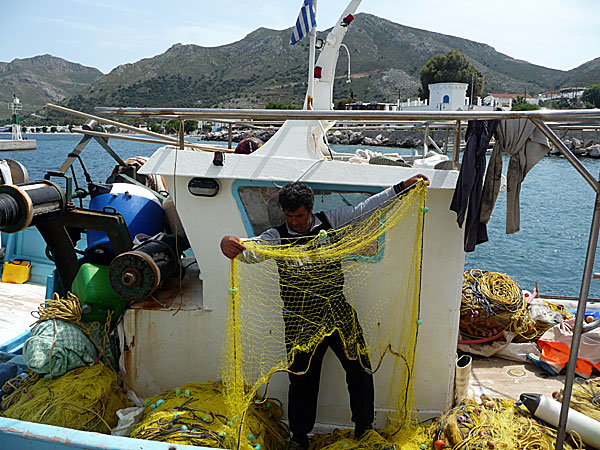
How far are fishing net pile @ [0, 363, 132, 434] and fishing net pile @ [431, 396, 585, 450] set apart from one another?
2365 millimetres

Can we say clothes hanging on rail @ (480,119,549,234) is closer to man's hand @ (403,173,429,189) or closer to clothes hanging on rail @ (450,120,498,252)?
clothes hanging on rail @ (450,120,498,252)

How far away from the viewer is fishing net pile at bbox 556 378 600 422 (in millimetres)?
3129

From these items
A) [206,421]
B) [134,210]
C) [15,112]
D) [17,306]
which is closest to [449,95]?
[15,112]

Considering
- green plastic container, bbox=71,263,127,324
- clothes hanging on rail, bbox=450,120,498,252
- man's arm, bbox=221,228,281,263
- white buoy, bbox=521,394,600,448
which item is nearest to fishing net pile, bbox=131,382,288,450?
green plastic container, bbox=71,263,127,324

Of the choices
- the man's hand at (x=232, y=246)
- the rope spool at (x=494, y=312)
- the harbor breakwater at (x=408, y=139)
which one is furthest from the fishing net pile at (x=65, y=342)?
the harbor breakwater at (x=408, y=139)

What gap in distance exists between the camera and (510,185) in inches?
109

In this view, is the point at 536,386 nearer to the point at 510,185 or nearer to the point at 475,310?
the point at 475,310

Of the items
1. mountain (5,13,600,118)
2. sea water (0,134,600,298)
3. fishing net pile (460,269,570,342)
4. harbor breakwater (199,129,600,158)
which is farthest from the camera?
mountain (5,13,600,118)

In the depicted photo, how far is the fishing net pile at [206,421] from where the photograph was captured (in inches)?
113

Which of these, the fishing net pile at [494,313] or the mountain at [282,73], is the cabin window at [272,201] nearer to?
the fishing net pile at [494,313]

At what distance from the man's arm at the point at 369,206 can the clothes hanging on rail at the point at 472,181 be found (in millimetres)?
238

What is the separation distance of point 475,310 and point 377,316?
5.62ft

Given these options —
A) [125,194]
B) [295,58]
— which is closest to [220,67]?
[295,58]

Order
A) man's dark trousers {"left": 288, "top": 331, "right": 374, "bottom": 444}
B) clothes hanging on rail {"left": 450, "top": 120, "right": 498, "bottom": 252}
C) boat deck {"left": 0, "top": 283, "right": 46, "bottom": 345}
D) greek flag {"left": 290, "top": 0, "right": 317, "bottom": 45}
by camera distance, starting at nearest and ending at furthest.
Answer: clothes hanging on rail {"left": 450, "top": 120, "right": 498, "bottom": 252}
man's dark trousers {"left": 288, "top": 331, "right": 374, "bottom": 444}
greek flag {"left": 290, "top": 0, "right": 317, "bottom": 45}
boat deck {"left": 0, "top": 283, "right": 46, "bottom": 345}
